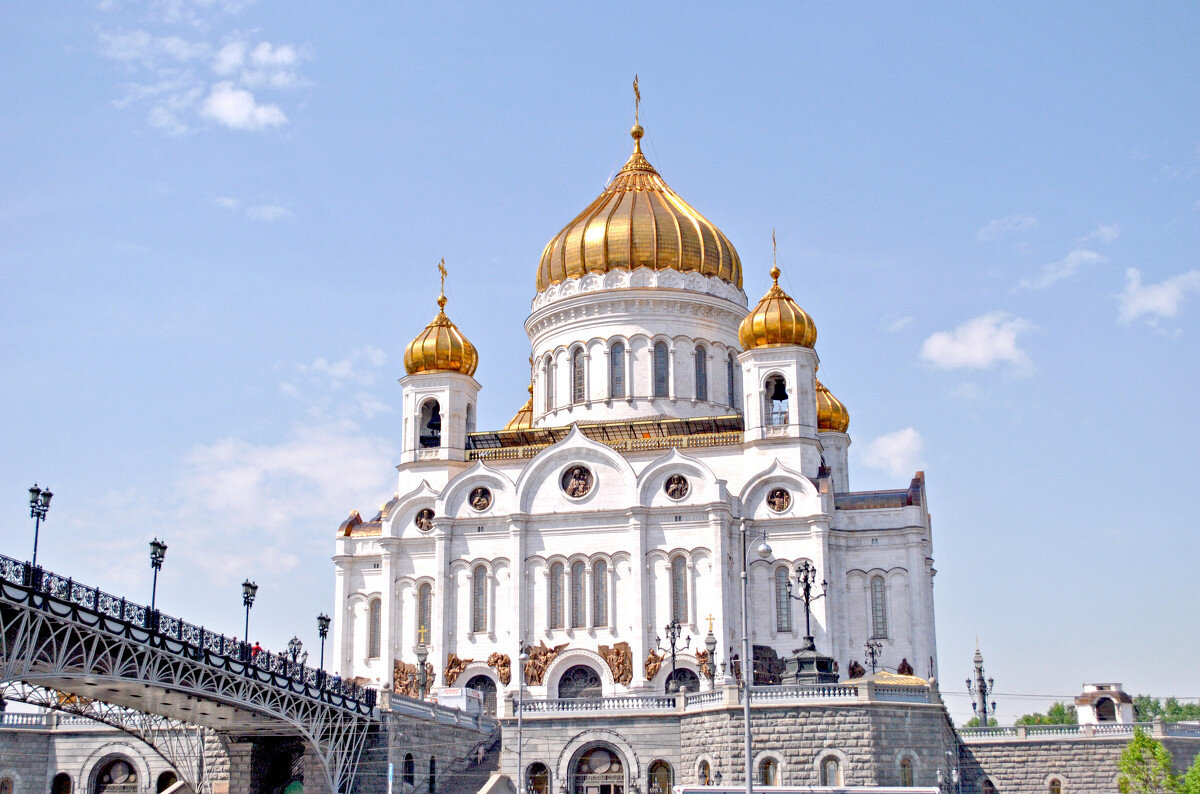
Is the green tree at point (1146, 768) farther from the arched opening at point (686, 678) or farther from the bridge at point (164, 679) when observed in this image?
the bridge at point (164, 679)

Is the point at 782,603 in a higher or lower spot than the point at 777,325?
lower

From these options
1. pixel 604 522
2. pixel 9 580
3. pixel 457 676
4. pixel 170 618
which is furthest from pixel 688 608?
pixel 9 580

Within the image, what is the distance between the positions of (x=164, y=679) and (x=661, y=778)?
13425 mm

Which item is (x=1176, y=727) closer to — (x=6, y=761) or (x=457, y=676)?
(x=457, y=676)

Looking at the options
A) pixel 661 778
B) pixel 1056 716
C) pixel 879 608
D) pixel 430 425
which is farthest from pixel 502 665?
pixel 1056 716

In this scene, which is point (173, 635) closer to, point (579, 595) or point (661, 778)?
point (661, 778)

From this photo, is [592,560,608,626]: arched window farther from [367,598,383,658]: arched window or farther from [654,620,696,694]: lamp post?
[367,598,383,658]: arched window

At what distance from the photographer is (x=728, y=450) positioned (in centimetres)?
5112

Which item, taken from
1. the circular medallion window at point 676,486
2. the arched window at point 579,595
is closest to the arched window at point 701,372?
the circular medallion window at point 676,486

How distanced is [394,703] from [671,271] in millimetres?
24399

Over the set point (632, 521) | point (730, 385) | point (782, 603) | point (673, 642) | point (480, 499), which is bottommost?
point (673, 642)

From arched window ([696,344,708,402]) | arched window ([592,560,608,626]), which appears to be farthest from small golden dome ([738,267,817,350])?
arched window ([592,560,608,626])

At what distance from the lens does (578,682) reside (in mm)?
48312

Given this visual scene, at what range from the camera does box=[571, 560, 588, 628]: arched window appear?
49.1m
